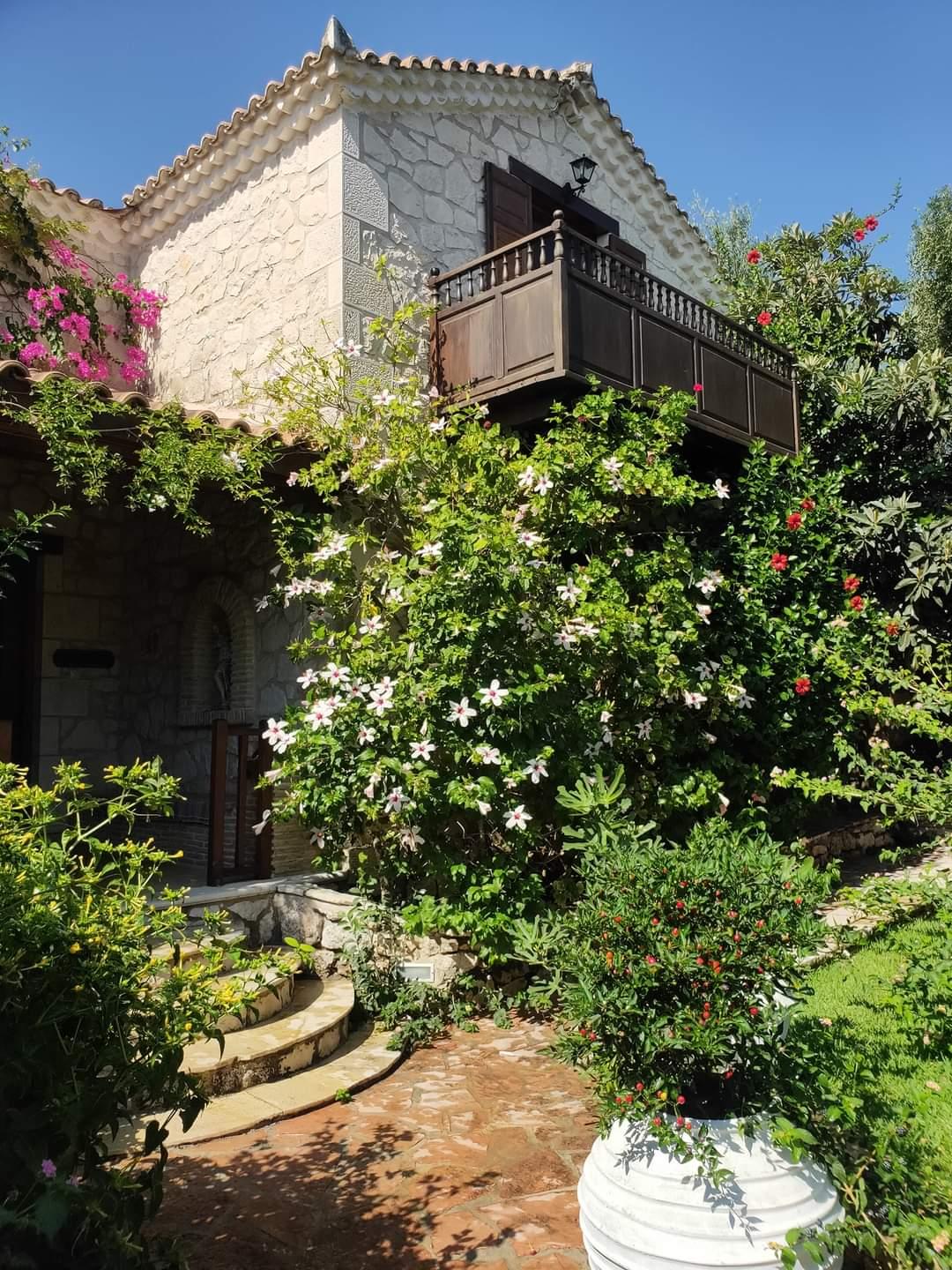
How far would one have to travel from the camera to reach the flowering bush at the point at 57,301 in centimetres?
816

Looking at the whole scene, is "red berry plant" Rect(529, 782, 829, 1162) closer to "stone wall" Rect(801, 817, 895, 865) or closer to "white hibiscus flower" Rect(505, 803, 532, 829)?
"white hibiscus flower" Rect(505, 803, 532, 829)

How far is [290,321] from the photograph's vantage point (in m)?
7.87

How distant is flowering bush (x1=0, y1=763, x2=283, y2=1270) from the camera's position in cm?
196

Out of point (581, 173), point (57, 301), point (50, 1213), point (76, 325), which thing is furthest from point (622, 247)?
point (50, 1213)

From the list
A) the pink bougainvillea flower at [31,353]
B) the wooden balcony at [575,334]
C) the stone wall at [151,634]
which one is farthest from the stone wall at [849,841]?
the pink bougainvillea flower at [31,353]

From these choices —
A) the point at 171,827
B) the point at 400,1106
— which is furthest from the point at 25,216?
the point at 400,1106

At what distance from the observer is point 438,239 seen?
8.38m

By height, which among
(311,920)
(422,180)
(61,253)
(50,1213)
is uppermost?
(422,180)

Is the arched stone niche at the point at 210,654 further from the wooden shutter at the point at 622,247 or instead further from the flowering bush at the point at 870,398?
the flowering bush at the point at 870,398

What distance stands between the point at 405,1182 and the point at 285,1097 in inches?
38.1

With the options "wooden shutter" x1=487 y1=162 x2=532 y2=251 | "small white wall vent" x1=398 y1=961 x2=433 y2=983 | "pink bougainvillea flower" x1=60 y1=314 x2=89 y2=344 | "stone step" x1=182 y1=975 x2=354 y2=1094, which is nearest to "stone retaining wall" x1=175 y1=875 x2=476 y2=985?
"small white wall vent" x1=398 y1=961 x2=433 y2=983

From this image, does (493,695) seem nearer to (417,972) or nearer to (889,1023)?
(417,972)

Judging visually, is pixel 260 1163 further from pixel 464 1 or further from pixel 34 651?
pixel 464 1

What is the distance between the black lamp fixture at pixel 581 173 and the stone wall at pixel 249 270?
3.14m
